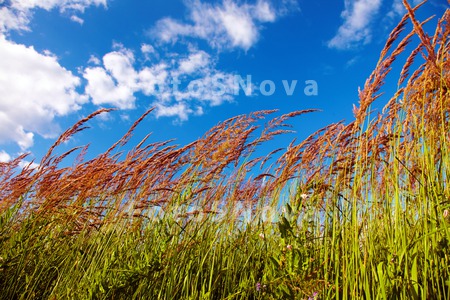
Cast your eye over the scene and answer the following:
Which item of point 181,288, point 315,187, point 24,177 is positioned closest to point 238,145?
point 315,187

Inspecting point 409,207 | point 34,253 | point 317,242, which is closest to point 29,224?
point 34,253

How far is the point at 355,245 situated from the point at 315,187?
70 cm

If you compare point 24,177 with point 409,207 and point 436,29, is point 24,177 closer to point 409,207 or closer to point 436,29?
point 409,207

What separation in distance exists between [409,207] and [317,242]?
0.56 m

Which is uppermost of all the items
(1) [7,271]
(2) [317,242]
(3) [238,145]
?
(3) [238,145]

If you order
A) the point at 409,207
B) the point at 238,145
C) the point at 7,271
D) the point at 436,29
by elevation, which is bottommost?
the point at 7,271

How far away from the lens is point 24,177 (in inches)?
127

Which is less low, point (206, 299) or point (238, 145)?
point (238, 145)

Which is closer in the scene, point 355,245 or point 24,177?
point 355,245

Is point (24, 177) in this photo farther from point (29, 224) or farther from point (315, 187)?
point (315, 187)

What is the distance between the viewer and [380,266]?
1381 mm

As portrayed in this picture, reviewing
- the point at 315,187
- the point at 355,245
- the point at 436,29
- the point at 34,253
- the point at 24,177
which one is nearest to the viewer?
the point at 355,245

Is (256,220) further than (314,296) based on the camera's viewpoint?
Yes

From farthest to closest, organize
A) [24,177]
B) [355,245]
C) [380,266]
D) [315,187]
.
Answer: [24,177], [315,187], [355,245], [380,266]
